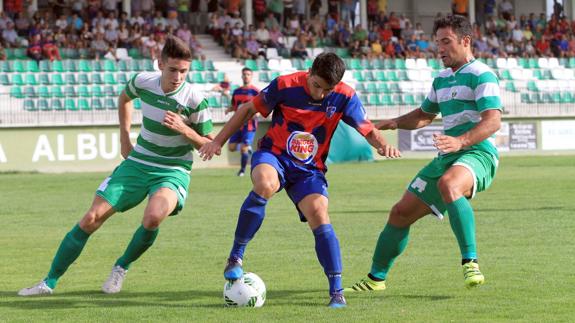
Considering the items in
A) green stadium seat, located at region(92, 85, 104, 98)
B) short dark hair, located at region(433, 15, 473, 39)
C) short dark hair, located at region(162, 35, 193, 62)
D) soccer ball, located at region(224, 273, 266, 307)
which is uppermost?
short dark hair, located at region(433, 15, 473, 39)

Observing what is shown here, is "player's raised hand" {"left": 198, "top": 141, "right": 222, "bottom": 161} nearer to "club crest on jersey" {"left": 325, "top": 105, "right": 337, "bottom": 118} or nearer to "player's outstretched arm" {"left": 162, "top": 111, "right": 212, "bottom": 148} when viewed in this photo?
"player's outstretched arm" {"left": 162, "top": 111, "right": 212, "bottom": 148}

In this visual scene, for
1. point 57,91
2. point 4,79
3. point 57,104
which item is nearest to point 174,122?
point 57,104

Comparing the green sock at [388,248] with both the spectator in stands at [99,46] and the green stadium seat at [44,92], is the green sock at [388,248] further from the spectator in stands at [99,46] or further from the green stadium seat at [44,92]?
the spectator in stands at [99,46]

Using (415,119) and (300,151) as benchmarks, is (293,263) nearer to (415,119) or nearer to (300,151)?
(415,119)

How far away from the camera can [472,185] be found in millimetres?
7477

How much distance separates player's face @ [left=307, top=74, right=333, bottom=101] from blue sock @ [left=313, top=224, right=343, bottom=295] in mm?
866

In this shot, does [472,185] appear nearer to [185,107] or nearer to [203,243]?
[185,107]

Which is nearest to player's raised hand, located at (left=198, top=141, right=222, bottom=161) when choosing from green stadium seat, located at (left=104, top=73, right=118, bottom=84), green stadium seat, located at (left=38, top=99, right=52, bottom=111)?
green stadium seat, located at (left=38, top=99, right=52, bottom=111)

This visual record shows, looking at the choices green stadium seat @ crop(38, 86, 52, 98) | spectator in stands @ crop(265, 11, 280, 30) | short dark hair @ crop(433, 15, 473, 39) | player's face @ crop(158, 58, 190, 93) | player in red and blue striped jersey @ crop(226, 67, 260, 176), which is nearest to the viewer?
short dark hair @ crop(433, 15, 473, 39)

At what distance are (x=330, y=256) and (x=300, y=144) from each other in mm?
776

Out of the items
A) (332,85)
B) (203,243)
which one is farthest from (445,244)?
(332,85)

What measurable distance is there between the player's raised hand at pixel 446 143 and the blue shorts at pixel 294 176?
81 cm

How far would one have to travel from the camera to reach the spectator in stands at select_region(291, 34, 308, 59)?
33250mm

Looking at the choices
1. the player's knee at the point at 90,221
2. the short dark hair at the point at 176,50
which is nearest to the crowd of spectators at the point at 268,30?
the player's knee at the point at 90,221
